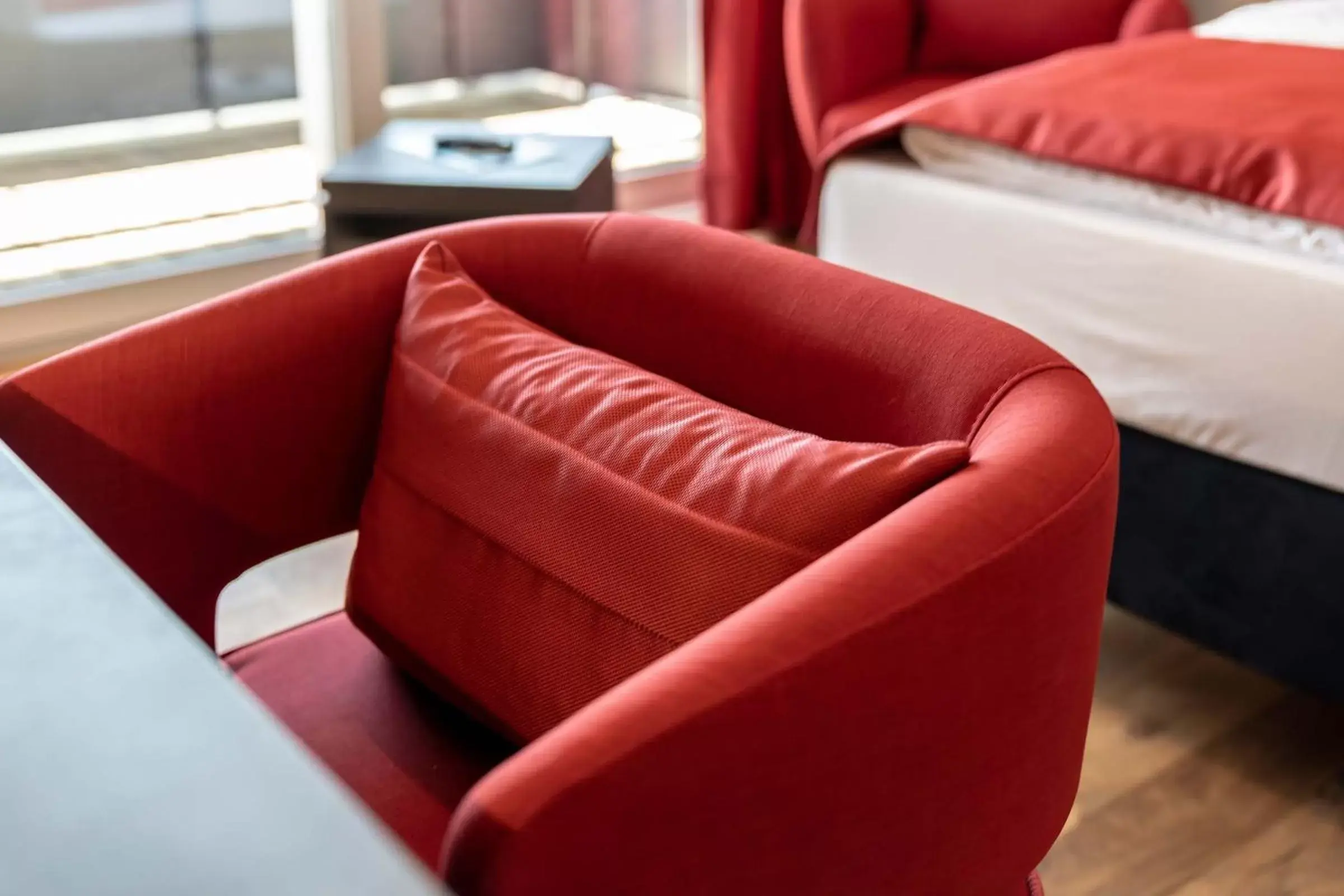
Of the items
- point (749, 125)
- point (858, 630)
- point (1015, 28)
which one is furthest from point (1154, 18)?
point (858, 630)

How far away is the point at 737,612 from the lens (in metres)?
0.75

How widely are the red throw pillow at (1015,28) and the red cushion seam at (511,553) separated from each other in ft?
6.85

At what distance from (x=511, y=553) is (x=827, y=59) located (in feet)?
6.11

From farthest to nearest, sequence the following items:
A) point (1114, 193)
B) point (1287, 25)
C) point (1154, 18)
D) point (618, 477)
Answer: point (1154, 18)
point (1287, 25)
point (1114, 193)
point (618, 477)

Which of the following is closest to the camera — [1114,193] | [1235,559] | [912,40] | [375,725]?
[375,725]

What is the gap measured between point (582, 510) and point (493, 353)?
17 centimetres

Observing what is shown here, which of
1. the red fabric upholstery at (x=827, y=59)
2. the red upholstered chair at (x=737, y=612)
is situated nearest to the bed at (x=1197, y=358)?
the red fabric upholstery at (x=827, y=59)

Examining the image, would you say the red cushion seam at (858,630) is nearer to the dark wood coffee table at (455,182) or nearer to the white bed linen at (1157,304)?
the white bed linen at (1157,304)

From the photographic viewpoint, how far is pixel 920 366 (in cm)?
96

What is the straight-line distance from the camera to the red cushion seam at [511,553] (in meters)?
0.84

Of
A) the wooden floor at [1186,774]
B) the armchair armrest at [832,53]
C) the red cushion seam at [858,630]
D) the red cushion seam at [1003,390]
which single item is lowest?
the wooden floor at [1186,774]

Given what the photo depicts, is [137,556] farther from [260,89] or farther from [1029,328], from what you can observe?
[260,89]

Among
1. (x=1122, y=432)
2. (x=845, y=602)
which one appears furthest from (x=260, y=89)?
(x=845, y=602)

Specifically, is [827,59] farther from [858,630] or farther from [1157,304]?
[858,630]
